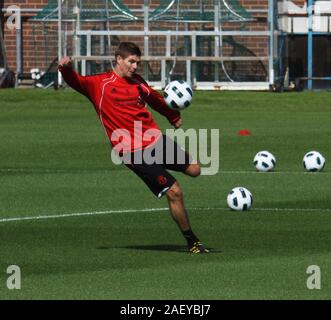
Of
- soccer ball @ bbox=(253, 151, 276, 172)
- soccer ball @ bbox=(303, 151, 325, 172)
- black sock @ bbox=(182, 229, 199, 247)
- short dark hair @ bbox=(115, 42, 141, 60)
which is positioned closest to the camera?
black sock @ bbox=(182, 229, 199, 247)

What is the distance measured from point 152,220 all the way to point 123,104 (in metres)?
2.73

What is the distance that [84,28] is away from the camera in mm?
37406

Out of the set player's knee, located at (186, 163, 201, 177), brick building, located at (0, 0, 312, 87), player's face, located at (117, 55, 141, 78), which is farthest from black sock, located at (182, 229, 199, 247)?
brick building, located at (0, 0, 312, 87)

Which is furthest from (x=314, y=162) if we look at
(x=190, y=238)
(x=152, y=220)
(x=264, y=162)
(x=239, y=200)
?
(x=190, y=238)

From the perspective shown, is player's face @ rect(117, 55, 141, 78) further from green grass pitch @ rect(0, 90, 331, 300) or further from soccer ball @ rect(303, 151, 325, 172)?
soccer ball @ rect(303, 151, 325, 172)

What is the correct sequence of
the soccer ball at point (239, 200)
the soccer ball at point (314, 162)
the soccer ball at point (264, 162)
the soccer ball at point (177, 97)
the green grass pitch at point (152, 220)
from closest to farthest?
the green grass pitch at point (152, 220), the soccer ball at point (177, 97), the soccer ball at point (239, 200), the soccer ball at point (314, 162), the soccer ball at point (264, 162)

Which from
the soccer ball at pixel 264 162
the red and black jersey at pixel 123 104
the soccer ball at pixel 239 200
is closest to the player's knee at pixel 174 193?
the red and black jersey at pixel 123 104

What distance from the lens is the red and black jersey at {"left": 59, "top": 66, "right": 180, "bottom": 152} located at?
14742 mm

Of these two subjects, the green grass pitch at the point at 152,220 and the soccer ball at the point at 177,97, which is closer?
the green grass pitch at the point at 152,220

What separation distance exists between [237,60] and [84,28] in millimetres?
4195

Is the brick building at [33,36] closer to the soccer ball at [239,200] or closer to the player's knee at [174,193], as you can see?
the soccer ball at [239,200]

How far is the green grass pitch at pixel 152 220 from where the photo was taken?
41.3ft

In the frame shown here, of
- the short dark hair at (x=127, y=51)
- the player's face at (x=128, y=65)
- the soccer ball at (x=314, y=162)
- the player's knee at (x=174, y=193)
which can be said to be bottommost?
the player's knee at (x=174, y=193)
